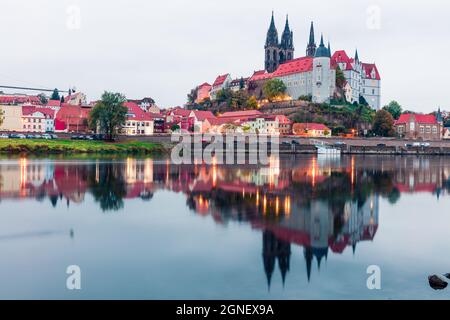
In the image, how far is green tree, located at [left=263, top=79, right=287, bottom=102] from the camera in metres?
129

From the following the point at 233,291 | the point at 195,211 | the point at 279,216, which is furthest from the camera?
the point at 195,211

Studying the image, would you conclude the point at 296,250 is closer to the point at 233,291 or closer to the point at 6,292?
the point at 233,291

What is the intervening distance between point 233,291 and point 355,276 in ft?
10.8

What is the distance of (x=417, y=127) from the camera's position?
118 metres

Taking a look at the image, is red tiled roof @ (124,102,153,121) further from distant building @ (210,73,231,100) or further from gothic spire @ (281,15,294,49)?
gothic spire @ (281,15,294,49)

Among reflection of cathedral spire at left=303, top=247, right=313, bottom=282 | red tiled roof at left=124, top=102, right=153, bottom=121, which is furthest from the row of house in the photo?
reflection of cathedral spire at left=303, top=247, right=313, bottom=282

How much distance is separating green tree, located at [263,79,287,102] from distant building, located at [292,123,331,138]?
2548cm

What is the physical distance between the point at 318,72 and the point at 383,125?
82.8 ft

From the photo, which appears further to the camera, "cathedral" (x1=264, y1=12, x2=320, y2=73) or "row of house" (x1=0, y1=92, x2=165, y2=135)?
"cathedral" (x1=264, y1=12, x2=320, y2=73)

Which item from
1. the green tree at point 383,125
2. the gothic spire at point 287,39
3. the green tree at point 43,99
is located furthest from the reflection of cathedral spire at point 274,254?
the green tree at point 43,99

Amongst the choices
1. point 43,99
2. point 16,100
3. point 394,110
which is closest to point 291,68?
point 394,110

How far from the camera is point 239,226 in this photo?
53.8ft

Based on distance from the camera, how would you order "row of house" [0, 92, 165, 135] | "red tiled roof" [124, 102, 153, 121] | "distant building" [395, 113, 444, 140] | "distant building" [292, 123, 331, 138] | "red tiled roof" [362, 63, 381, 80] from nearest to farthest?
"row of house" [0, 92, 165, 135] → "red tiled roof" [124, 102, 153, 121] → "distant building" [292, 123, 331, 138] → "distant building" [395, 113, 444, 140] → "red tiled roof" [362, 63, 381, 80]
